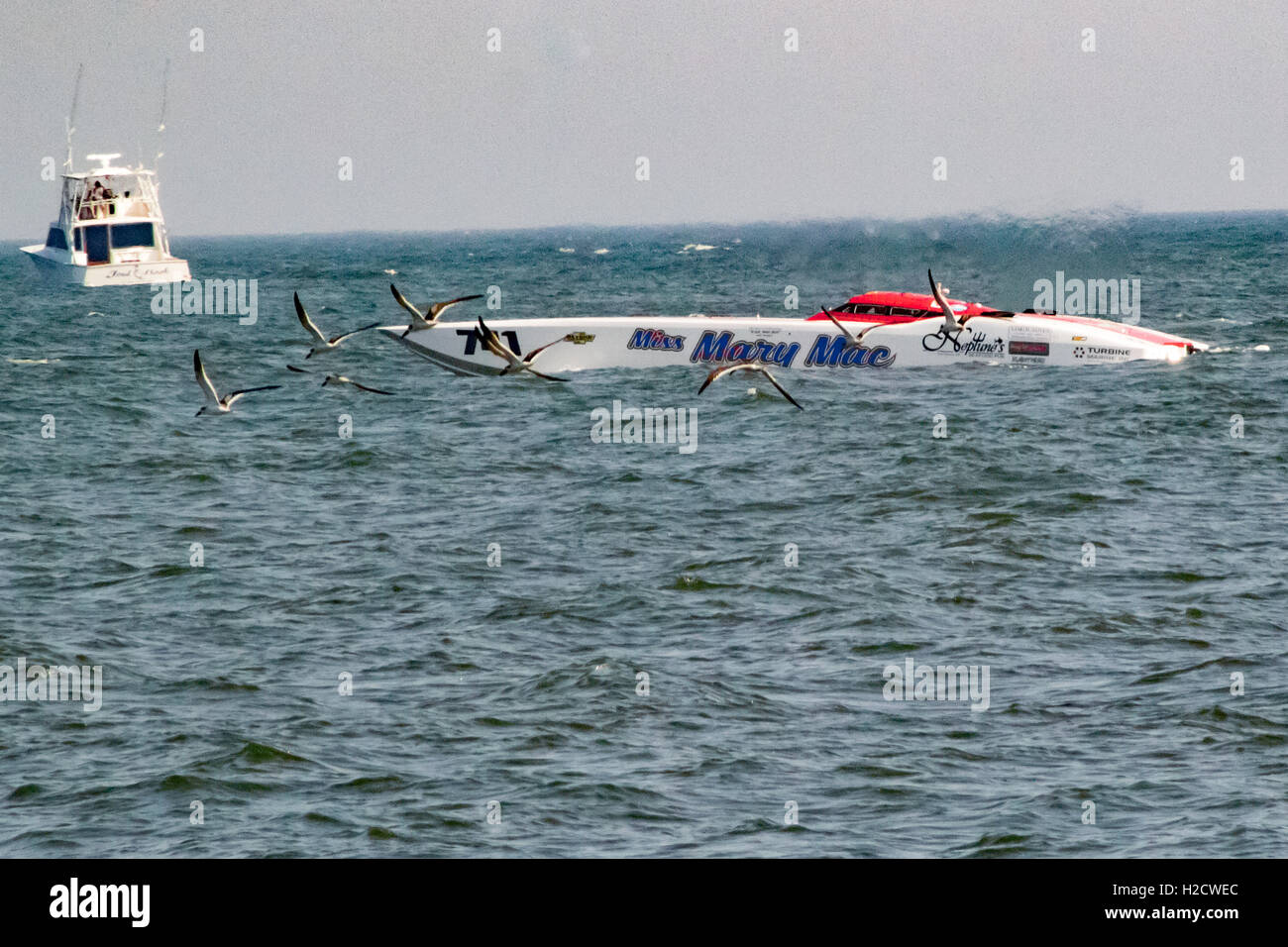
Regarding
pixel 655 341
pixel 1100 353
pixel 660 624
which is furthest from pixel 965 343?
pixel 660 624

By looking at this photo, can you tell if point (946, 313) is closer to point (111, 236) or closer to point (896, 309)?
point (896, 309)

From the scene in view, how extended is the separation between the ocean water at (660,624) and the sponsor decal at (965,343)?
1521mm

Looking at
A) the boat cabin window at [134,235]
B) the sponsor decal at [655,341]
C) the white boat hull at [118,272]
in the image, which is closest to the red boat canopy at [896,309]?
the sponsor decal at [655,341]

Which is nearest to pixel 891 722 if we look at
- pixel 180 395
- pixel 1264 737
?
pixel 1264 737

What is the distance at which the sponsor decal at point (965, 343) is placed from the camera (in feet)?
100

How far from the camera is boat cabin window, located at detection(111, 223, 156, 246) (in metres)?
74.2

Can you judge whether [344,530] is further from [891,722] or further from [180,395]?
[180,395]

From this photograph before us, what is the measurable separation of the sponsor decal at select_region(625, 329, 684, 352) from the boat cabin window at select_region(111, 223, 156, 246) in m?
50.8

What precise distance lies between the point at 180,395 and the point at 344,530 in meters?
15.9

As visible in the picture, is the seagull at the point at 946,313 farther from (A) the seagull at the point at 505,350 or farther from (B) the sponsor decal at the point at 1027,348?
(A) the seagull at the point at 505,350

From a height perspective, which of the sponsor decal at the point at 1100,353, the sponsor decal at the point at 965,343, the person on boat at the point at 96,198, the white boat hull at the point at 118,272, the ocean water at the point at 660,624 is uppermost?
the person on boat at the point at 96,198

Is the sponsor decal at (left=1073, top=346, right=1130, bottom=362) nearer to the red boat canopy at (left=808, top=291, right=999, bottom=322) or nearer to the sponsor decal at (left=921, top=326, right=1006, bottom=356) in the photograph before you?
the sponsor decal at (left=921, top=326, right=1006, bottom=356)

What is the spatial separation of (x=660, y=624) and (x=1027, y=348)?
18939 mm

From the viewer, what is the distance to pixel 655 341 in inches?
1222
